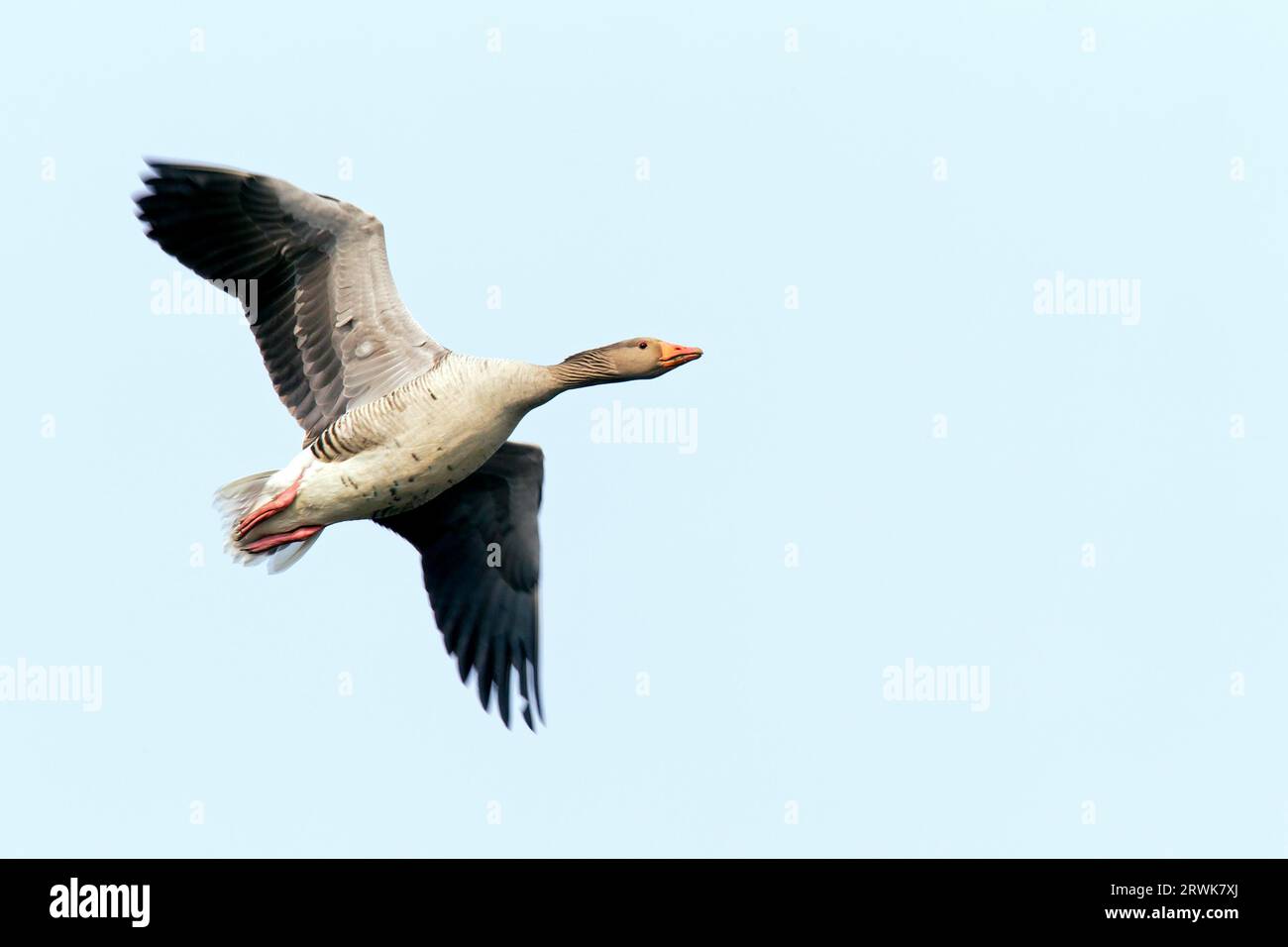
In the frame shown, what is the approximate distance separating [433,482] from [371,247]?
162cm

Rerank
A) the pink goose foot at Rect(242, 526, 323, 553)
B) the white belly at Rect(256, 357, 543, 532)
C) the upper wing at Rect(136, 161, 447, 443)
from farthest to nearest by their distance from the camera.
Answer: the pink goose foot at Rect(242, 526, 323, 553) < the upper wing at Rect(136, 161, 447, 443) < the white belly at Rect(256, 357, 543, 532)

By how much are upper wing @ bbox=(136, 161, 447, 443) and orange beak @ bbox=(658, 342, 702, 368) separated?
1.53 m

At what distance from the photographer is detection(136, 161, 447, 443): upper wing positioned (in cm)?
1485

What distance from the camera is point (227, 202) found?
14.9 m

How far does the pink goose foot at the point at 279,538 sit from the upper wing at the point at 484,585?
1.67 m

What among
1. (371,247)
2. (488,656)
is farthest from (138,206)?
(488,656)

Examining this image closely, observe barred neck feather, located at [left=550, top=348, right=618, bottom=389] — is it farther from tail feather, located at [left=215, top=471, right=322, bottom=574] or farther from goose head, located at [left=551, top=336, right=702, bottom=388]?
tail feather, located at [left=215, top=471, right=322, bottom=574]

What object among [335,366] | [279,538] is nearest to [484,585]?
[279,538]

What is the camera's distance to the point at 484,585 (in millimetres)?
16828

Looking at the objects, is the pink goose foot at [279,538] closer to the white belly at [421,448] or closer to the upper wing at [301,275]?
the white belly at [421,448]

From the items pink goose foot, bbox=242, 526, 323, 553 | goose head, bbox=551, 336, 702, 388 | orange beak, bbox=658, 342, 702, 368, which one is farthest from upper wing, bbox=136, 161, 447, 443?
orange beak, bbox=658, 342, 702, 368

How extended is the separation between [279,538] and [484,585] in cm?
220

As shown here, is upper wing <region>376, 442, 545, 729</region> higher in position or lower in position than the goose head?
A: lower

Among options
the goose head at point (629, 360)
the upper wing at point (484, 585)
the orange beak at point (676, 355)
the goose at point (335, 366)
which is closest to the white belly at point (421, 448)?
the goose at point (335, 366)
